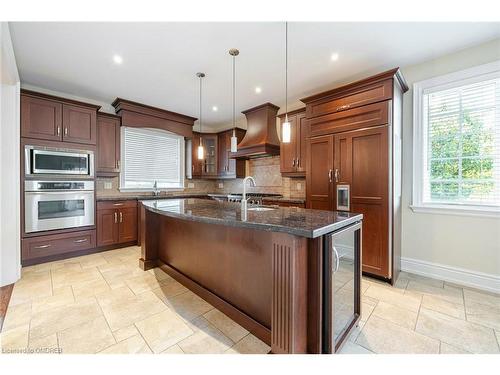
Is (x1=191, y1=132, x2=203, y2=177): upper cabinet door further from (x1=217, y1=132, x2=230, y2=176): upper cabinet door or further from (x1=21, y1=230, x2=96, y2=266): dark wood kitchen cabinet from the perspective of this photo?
(x1=21, y1=230, x2=96, y2=266): dark wood kitchen cabinet

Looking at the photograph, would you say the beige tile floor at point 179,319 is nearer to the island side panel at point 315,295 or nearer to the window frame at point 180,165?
the island side panel at point 315,295

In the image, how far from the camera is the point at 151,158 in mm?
4895

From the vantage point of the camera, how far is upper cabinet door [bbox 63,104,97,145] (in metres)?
3.43

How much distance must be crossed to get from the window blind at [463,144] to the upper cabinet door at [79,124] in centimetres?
502

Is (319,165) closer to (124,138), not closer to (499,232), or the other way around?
(499,232)

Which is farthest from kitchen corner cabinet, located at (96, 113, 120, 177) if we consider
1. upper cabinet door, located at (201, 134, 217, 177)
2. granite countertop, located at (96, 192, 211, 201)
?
upper cabinet door, located at (201, 134, 217, 177)

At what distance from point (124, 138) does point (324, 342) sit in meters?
4.70

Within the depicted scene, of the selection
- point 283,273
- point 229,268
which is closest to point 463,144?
point 283,273

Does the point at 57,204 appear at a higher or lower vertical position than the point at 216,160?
lower

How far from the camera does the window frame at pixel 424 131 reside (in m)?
2.44

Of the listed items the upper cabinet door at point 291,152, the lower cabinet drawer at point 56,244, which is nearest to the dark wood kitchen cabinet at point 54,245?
the lower cabinet drawer at point 56,244

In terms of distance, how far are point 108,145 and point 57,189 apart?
1.15 meters

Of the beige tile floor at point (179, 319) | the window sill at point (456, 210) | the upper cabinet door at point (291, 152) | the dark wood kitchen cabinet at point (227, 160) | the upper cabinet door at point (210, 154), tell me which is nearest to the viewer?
the beige tile floor at point (179, 319)

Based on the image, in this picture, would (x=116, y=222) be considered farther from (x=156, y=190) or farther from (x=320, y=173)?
(x=320, y=173)
